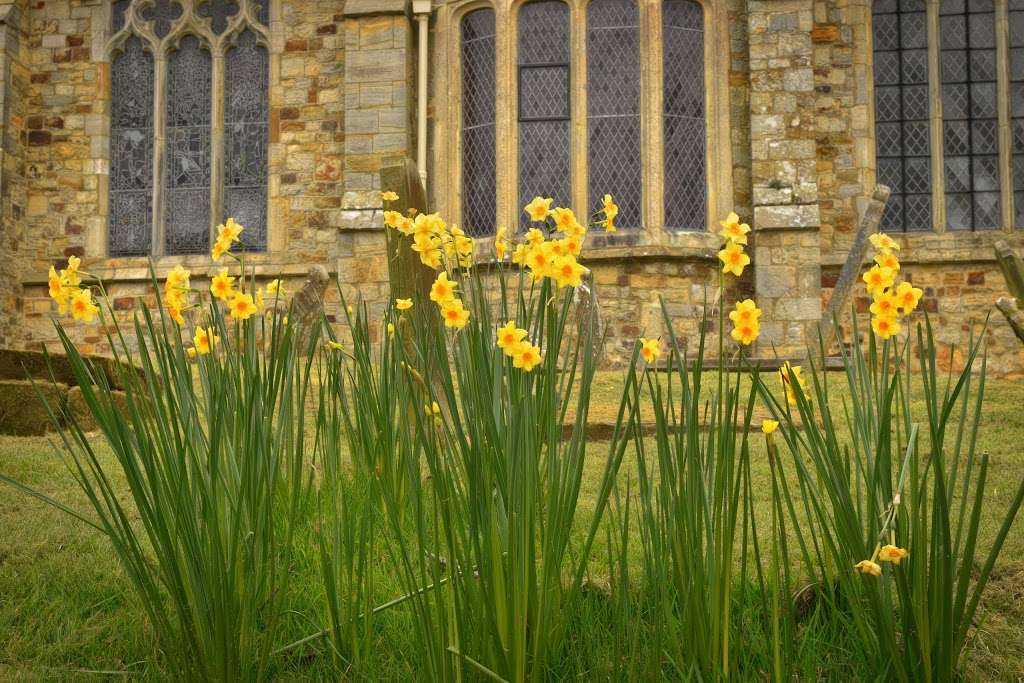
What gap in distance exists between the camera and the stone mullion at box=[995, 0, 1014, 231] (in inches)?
537

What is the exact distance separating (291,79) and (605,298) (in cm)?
486

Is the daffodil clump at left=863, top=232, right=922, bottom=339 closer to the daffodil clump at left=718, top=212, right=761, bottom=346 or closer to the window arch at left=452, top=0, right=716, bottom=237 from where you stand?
the daffodil clump at left=718, top=212, right=761, bottom=346

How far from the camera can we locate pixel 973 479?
17.6 feet

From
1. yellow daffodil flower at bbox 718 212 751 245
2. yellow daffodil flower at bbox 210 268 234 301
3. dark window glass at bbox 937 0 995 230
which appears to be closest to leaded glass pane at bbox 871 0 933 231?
dark window glass at bbox 937 0 995 230

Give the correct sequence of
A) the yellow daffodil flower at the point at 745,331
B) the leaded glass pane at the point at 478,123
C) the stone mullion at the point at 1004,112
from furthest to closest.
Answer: the stone mullion at the point at 1004,112 → the leaded glass pane at the point at 478,123 → the yellow daffodil flower at the point at 745,331

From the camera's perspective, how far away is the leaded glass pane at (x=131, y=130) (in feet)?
49.2

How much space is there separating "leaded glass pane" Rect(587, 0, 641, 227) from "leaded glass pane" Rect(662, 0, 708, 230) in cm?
34

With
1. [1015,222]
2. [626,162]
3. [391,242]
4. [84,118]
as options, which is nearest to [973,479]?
[391,242]

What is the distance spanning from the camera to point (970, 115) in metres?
13.8

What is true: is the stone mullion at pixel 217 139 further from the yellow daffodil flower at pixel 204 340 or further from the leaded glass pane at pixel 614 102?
the yellow daffodil flower at pixel 204 340

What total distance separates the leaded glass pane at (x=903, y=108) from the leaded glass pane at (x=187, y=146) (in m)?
7.97

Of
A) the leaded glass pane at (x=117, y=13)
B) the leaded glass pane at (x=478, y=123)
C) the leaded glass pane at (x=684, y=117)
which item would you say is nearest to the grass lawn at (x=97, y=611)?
the leaded glass pane at (x=684, y=117)

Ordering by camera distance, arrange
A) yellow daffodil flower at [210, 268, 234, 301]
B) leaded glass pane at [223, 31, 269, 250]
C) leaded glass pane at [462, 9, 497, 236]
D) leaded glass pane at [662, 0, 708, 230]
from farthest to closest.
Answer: leaded glass pane at [223, 31, 269, 250] → leaded glass pane at [462, 9, 497, 236] → leaded glass pane at [662, 0, 708, 230] → yellow daffodil flower at [210, 268, 234, 301]

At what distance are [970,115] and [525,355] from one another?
1280 cm
